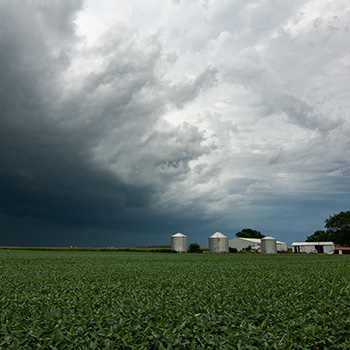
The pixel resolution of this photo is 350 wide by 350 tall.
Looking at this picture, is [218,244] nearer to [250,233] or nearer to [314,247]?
[314,247]

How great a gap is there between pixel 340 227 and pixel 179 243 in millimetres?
57829

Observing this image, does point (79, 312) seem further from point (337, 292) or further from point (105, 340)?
point (337, 292)

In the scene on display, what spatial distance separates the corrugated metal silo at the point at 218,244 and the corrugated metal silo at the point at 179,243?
667cm

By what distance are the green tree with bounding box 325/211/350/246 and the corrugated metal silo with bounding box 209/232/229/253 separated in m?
45.2

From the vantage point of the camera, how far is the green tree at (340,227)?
102 m

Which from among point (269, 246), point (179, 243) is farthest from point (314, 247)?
point (179, 243)

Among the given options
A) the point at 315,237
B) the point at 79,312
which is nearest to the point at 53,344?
the point at 79,312

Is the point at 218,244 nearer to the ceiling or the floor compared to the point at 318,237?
nearer to the floor

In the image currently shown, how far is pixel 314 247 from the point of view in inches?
4237

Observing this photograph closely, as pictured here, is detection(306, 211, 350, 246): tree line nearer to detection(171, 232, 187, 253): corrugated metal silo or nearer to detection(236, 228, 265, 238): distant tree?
detection(236, 228, 265, 238): distant tree

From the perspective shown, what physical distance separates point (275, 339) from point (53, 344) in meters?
4.05

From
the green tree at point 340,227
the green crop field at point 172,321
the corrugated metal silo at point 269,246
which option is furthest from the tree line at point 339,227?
the green crop field at point 172,321

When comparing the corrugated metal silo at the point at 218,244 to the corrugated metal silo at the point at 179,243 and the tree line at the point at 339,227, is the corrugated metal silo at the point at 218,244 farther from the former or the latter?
the tree line at the point at 339,227

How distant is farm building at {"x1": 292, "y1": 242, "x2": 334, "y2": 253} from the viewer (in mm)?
104856
